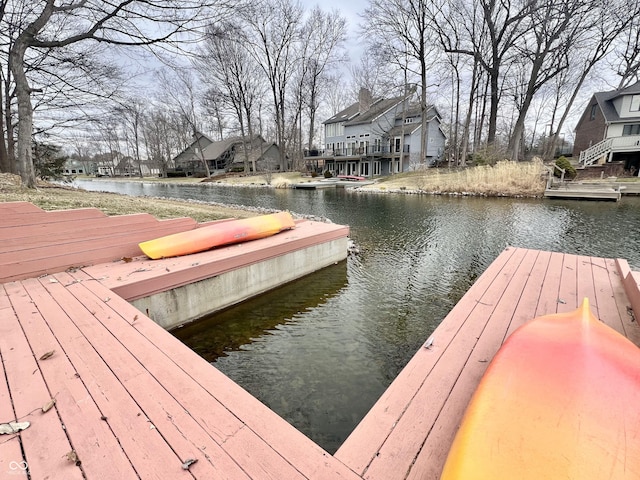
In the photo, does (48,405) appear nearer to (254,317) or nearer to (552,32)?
(254,317)

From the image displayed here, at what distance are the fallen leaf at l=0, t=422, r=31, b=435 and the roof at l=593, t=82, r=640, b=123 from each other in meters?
32.6

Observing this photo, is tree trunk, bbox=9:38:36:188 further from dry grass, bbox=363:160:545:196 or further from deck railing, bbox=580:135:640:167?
deck railing, bbox=580:135:640:167

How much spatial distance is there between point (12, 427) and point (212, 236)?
349cm

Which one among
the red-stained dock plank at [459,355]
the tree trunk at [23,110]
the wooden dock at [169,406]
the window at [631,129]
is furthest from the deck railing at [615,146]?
the tree trunk at [23,110]

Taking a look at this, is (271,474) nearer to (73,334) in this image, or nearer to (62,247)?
(73,334)

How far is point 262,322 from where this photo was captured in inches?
163

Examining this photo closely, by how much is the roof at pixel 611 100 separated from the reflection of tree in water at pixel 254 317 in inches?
1146

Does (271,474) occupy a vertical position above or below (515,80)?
below

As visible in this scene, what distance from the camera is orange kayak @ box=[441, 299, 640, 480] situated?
1218mm

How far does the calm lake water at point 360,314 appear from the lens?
114 inches

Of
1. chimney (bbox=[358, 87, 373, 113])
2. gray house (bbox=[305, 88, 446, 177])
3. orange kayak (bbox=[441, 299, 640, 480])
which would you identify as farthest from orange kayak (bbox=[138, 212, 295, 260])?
chimney (bbox=[358, 87, 373, 113])

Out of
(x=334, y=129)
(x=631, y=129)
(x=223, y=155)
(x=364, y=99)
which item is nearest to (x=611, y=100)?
(x=631, y=129)

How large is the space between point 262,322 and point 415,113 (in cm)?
3140

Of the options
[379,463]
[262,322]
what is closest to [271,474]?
[379,463]
